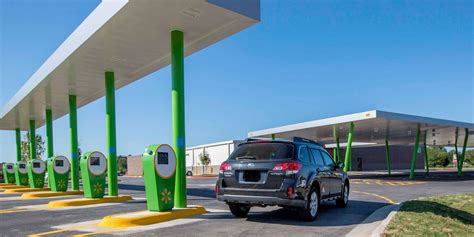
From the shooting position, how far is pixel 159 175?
850cm

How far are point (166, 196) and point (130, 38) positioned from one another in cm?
459

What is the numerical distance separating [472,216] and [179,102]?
7.33 meters

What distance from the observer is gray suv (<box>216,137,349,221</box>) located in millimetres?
7574

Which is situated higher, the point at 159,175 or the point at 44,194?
the point at 159,175

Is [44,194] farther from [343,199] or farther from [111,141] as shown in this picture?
[343,199]

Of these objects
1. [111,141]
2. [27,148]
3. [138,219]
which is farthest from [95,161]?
[27,148]

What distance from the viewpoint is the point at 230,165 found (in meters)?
8.18

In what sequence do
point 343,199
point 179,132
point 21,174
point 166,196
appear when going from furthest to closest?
point 21,174, point 343,199, point 179,132, point 166,196

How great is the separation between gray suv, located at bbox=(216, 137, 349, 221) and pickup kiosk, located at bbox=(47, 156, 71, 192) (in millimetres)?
11136

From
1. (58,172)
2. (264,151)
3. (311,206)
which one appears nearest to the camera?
(311,206)

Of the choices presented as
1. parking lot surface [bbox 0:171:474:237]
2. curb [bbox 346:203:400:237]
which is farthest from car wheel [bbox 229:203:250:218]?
curb [bbox 346:203:400:237]

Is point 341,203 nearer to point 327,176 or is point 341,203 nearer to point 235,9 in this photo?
point 327,176

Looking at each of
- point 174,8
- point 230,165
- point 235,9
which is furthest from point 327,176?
point 174,8

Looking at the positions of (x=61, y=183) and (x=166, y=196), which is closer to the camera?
(x=166, y=196)
